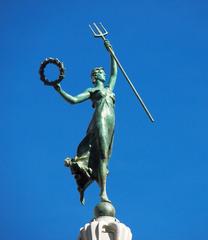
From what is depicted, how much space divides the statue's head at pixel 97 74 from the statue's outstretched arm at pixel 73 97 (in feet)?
1.88

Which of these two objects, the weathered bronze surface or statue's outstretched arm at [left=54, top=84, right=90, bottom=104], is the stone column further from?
statue's outstretched arm at [left=54, top=84, right=90, bottom=104]

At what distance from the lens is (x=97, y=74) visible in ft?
52.7

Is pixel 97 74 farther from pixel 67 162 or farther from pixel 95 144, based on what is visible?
pixel 67 162

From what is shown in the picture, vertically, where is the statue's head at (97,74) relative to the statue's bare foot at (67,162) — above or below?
above

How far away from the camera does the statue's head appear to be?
16000 millimetres

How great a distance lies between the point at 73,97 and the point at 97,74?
1.34m

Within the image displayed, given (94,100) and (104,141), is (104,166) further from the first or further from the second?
(94,100)

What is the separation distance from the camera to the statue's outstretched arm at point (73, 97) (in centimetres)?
1474

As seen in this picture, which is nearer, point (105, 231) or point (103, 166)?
point (105, 231)

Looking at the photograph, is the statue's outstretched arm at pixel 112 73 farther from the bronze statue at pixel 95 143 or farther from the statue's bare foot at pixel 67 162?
the statue's bare foot at pixel 67 162

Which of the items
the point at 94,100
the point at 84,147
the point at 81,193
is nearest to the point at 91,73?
the point at 94,100

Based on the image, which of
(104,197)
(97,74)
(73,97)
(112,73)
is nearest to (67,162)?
(104,197)

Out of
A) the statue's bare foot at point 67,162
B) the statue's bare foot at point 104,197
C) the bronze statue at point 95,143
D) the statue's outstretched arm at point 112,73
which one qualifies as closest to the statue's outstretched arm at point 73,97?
the bronze statue at point 95,143

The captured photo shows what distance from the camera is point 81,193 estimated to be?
48.6 ft
